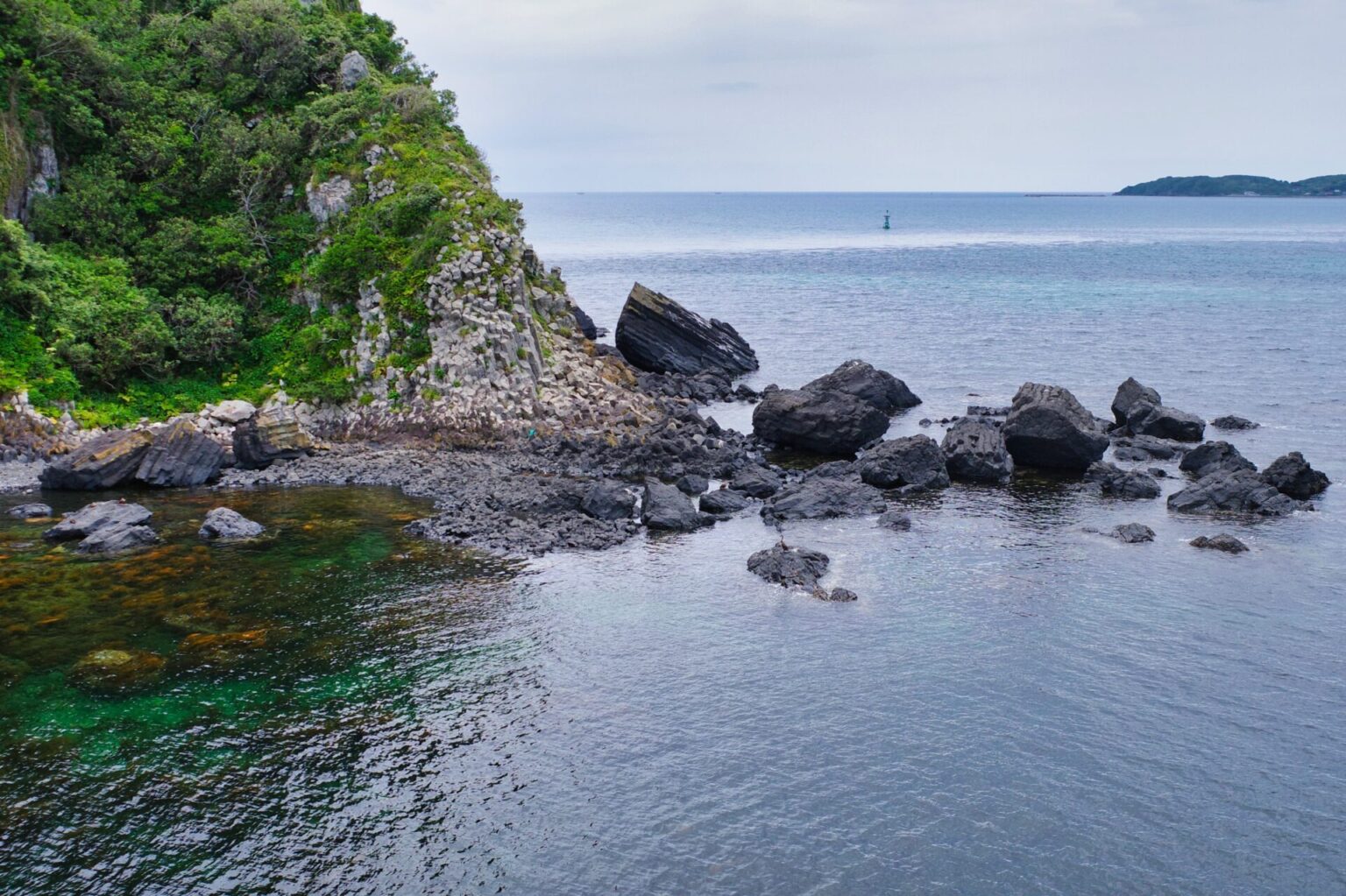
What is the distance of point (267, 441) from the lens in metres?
43.9

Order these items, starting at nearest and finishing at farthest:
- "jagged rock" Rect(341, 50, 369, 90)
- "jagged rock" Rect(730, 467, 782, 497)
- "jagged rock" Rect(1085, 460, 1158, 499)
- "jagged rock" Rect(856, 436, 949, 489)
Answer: "jagged rock" Rect(1085, 460, 1158, 499), "jagged rock" Rect(730, 467, 782, 497), "jagged rock" Rect(856, 436, 949, 489), "jagged rock" Rect(341, 50, 369, 90)

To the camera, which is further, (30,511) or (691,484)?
(691,484)

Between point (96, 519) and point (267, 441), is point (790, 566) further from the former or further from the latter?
point (267, 441)

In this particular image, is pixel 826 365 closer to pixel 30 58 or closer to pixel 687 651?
pixel 687 651

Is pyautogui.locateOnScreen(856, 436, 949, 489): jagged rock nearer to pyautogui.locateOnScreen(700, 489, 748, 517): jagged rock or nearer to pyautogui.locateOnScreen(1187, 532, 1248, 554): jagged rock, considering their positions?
pyautogui.locateOnScreen(700, 489, 748, 517): jagged rock

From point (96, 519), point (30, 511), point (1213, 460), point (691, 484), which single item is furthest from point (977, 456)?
point (30, 511)

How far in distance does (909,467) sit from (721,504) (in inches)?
366

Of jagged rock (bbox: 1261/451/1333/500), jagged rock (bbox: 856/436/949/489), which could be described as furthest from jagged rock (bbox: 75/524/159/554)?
jagged rock (bbox: 1261/451/1333/500)

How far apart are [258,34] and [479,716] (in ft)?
179

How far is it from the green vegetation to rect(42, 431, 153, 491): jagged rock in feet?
14.1

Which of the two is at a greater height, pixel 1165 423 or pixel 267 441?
pixel 267 441

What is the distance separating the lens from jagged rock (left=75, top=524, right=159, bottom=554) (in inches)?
1331

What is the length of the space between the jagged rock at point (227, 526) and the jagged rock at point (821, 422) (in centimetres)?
2422

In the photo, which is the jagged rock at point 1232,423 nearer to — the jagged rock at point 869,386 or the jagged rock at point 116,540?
the jagged rock at point 869,386
